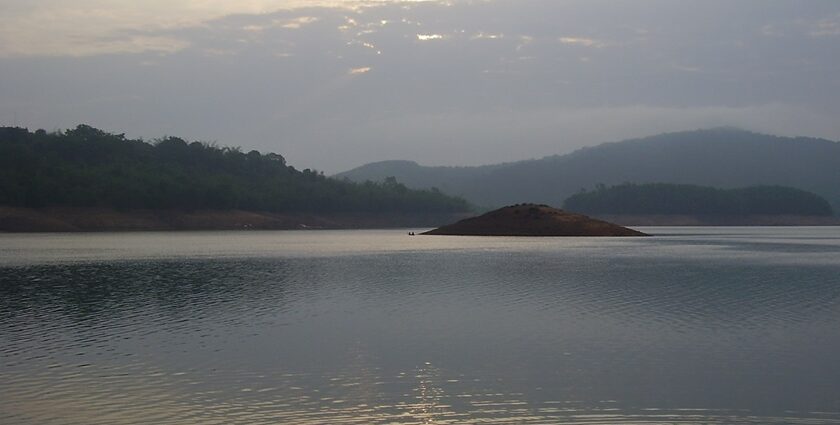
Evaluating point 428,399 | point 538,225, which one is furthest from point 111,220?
point 428,399

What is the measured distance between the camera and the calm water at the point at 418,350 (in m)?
18.0

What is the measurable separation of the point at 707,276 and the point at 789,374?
32.9 m

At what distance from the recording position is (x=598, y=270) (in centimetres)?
5897

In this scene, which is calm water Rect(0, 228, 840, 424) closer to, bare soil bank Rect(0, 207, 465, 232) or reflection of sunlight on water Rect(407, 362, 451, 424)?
reflection of sunlight on water Rect(407, 362, 451, 424)

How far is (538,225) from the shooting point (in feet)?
499

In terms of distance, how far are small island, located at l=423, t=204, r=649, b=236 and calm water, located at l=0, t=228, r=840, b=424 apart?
330 feet

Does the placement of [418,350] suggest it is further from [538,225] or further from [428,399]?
[538,225]

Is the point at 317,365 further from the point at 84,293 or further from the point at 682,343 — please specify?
the point at 84,293

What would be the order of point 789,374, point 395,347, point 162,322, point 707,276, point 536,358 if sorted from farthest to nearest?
point 707,276 < point 162,322 < point 395,347 < point 536,358 < point 789,374

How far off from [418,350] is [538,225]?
422 feet

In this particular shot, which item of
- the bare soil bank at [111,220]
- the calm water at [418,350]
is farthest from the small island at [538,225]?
the calm water at [418,350]

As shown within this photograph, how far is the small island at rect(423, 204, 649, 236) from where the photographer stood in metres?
151

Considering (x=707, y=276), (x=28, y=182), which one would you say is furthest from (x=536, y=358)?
(x=28, y=182)

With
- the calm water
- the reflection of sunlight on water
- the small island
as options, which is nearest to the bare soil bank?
the small island
